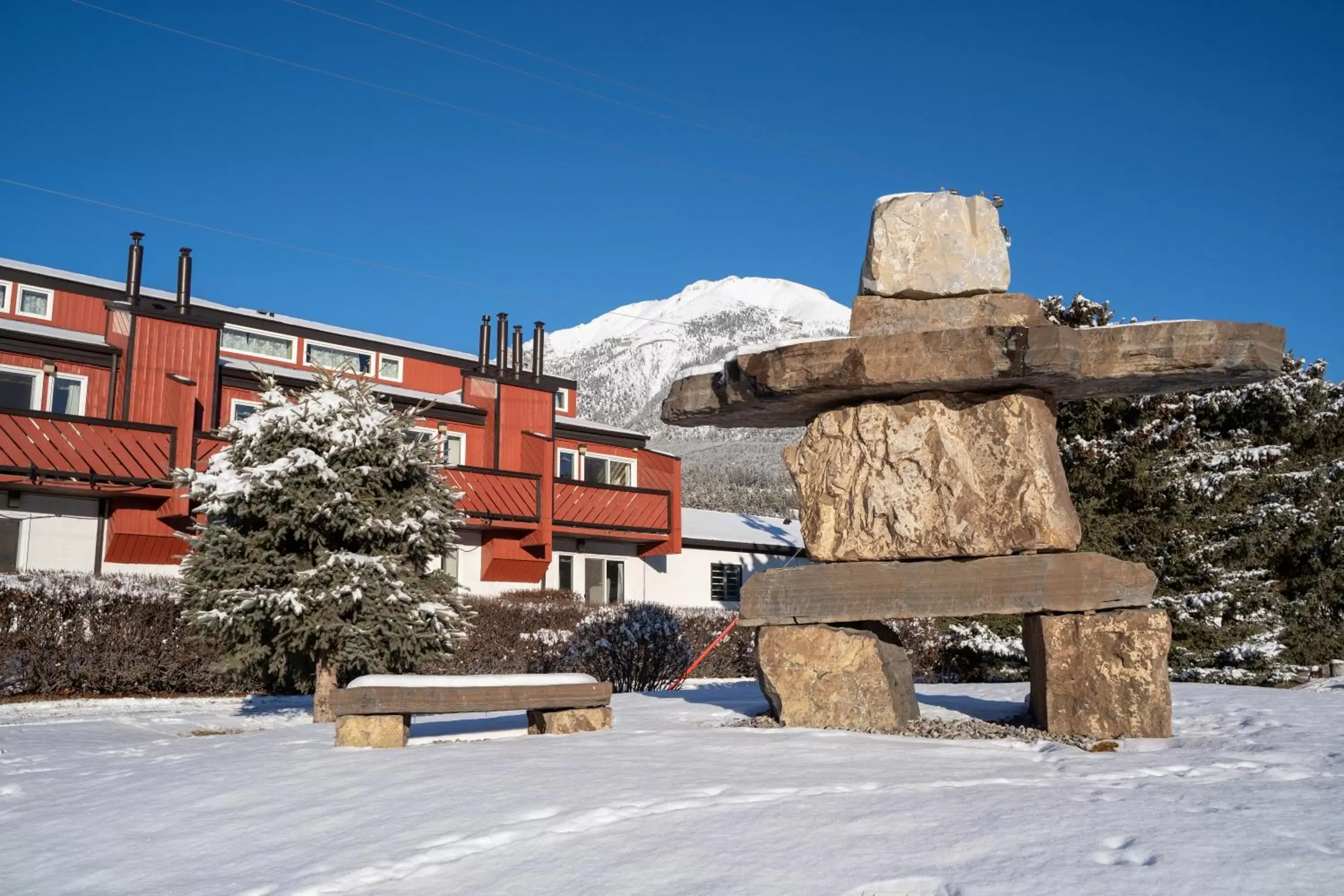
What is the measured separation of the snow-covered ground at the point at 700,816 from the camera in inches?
175

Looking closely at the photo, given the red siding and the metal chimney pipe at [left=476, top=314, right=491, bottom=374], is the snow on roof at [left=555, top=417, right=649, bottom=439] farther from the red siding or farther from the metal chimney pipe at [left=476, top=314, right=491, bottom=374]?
the red siding

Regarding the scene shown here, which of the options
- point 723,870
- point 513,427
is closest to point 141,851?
point 723,870

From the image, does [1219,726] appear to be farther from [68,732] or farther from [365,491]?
[68,732]

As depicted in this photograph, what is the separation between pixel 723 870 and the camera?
456 cm

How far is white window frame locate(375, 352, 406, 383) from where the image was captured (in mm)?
27984

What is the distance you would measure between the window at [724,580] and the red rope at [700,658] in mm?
9965

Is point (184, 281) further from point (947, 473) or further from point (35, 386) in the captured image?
point (947, 473)

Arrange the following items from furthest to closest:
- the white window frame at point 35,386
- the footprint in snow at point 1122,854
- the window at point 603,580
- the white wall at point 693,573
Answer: the white wall at point 693,573
the window at point 603,580
the white window frame at point 35,386
the footprint in snow at point 1122,854

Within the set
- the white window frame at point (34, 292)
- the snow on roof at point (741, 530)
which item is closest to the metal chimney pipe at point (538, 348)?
the snow on roof at point (741, 530)

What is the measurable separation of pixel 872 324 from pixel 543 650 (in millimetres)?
11246

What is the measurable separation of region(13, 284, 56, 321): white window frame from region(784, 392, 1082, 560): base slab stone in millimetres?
20451

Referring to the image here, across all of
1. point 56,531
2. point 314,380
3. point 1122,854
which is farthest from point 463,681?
point 314,380

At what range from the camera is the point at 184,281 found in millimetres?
23297

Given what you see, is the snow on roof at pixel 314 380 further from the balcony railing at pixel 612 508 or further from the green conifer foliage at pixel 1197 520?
the green conifer foliage at pixel 1197 520
